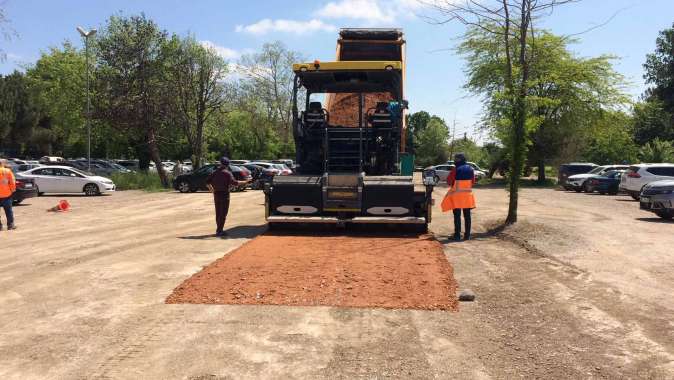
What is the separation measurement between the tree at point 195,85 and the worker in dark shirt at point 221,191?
78.1 feet

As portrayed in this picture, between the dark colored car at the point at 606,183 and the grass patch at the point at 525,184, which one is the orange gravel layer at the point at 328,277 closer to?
the dark colored car at the point at 606,183

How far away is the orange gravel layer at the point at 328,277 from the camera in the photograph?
655 centimetres

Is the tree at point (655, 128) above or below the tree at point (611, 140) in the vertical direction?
above

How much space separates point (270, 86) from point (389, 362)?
58.2 m

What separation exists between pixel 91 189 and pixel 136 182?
21.9 ft

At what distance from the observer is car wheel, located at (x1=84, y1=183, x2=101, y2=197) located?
26.0 meters

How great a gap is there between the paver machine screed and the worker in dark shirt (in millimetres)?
1144

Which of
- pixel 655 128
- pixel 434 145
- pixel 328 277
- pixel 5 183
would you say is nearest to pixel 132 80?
pixel 5 183

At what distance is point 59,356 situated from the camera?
480 centimetres

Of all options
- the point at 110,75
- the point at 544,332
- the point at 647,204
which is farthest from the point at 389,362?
the point at 110,75

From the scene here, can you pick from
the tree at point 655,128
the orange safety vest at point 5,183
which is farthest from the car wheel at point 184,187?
the tree at point 655,128

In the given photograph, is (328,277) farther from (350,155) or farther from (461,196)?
(350,155)

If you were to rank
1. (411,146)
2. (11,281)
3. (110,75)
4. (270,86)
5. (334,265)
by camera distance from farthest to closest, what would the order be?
(270,86) → (110,75) → (411,146) → (334,265) → (11,281)

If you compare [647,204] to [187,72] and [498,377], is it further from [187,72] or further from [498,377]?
[187,72]
